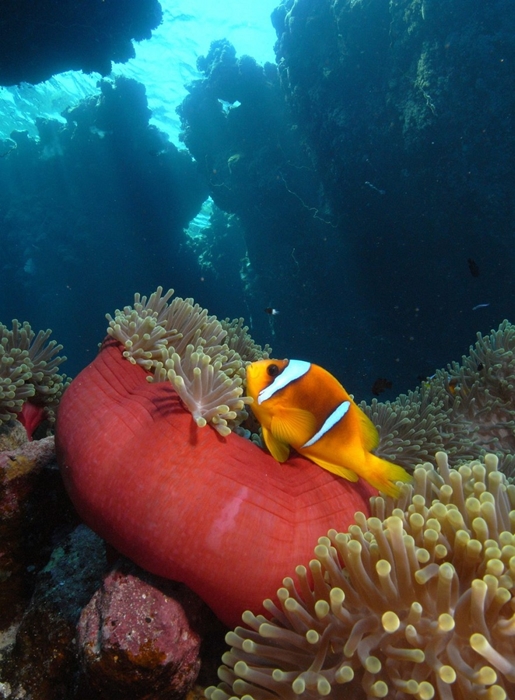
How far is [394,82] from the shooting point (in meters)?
7.89

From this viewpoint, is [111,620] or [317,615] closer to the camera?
[317,615]

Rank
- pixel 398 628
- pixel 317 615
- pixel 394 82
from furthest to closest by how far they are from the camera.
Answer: pixel 394 82 → pixel 317 615 → pixel 398 628

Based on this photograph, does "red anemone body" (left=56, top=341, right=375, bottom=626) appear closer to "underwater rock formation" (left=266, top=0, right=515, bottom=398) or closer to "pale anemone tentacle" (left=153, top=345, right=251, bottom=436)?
"pale anemone tentacle" (left=153, top=345, right=251, bottom=436)

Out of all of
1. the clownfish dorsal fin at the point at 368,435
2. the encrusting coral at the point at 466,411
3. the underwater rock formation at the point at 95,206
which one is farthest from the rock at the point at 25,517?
the underwater rock formation at the point at 95,206

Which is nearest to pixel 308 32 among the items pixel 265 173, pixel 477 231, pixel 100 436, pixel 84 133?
pixel 265 173

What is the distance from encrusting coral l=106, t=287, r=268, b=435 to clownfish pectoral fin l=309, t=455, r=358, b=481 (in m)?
0.35

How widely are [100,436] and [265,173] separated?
11.0 meters

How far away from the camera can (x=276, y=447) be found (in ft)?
4.85

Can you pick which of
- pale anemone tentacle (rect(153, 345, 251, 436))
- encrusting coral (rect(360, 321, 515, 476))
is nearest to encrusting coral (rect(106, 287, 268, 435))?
pale anemone tentacle (rect(153, 345, 251, 436))

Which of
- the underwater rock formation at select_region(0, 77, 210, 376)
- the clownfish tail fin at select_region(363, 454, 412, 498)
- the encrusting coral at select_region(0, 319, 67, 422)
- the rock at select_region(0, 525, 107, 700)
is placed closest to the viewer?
the clownfish tail fin at select_region(363, 454, 412, 498)

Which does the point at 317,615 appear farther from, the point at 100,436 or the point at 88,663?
the point at 100,436

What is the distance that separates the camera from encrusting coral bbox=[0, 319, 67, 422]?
7.40ft

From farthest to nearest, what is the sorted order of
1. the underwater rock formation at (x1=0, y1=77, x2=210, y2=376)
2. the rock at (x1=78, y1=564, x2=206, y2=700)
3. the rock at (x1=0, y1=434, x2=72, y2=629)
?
the underwater rock formation at (x1=0, y1=77, x2=210, y2=376)
the rock at (x1=0, y1=434, x2=72, y2=629)
the rock at (x1=78, y1=564, x2=206, y2=700)

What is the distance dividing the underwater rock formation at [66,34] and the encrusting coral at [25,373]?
6.45 meters
